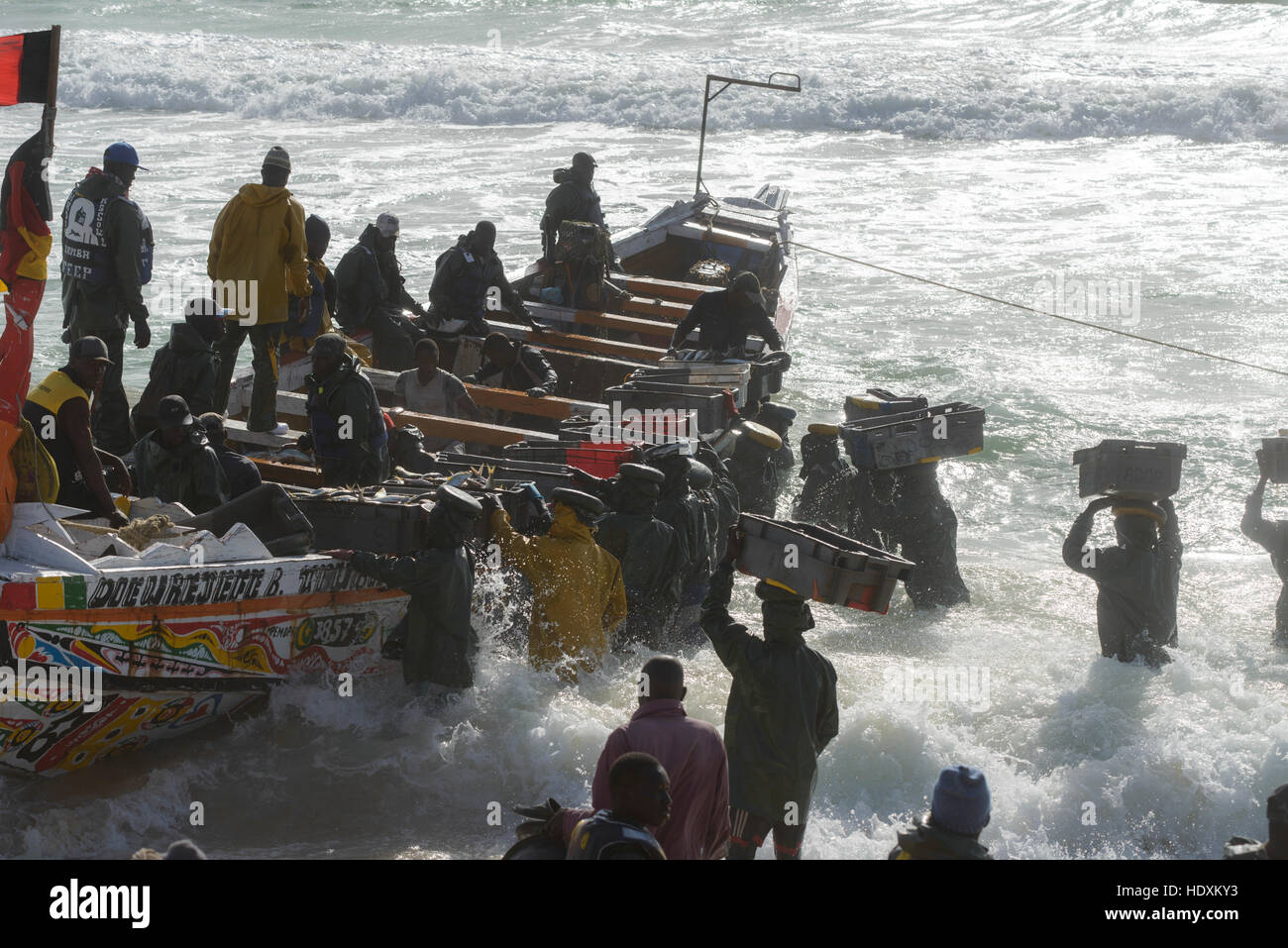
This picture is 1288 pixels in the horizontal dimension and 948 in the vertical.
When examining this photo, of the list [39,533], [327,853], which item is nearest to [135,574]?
[39,533]

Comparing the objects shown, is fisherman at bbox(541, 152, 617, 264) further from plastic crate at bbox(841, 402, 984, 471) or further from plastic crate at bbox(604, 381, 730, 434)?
plastic crate at bbox(841, 402, 984, 471)

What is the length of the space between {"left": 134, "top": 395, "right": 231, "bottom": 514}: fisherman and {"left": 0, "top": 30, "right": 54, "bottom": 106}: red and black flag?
5.57 feet

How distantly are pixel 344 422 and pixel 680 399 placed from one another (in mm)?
2939

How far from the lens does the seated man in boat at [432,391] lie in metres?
9.86

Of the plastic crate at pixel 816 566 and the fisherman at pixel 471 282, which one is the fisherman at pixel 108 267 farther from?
the plastic crate at pixel 816 566

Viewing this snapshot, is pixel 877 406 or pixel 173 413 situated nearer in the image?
pixel 173 413

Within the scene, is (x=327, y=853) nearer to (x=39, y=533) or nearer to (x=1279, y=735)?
(x=39, y=533)

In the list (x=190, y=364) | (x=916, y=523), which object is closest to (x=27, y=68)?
(x=190, y=364)

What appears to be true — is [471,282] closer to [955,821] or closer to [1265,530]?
[1265,530]

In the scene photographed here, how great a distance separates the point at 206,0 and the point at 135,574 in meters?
39.1

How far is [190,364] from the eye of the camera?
8.55 m

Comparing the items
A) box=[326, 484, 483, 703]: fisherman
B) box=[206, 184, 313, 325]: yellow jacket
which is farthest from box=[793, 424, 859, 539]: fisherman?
box=[206, 184, 313, 325]: yellow jacket

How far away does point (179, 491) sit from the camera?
23.8 ft

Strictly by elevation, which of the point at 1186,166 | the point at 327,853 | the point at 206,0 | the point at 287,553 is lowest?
the point at 327,853
